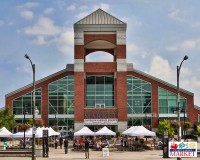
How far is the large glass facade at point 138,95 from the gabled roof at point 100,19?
36.6ft

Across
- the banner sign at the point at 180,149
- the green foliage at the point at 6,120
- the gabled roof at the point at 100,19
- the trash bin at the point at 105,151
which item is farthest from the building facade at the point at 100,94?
the banner sign at the point at 180,149

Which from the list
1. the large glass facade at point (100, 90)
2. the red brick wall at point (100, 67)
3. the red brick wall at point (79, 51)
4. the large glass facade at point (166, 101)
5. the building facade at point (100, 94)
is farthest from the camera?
the large glass facade at point (166, 101)

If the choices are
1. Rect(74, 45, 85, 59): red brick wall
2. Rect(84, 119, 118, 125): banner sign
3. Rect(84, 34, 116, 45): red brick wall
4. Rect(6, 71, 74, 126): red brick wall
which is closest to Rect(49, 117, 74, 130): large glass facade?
Rect(6, 71, 74, 126): red brick wall

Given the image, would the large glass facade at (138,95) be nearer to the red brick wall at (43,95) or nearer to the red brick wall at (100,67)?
the red brick wall at (100,67)

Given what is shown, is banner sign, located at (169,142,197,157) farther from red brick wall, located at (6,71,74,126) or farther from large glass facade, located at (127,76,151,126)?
red brick wall, located at (6,71,74,126)

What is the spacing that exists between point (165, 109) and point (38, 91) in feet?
73.4

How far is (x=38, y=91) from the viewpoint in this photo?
8694 cm

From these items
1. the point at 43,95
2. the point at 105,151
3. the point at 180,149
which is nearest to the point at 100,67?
the point at 43,95

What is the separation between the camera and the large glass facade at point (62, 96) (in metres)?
86.4

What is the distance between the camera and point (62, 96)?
8638cm

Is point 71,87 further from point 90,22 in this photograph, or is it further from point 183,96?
point 183,96

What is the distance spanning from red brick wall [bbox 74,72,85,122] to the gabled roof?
28.4 ft

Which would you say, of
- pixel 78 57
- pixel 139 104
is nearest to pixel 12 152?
pixel 78 57

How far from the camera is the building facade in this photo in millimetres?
81812
